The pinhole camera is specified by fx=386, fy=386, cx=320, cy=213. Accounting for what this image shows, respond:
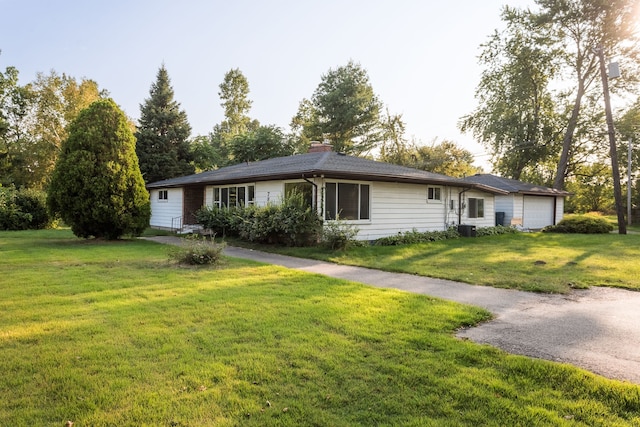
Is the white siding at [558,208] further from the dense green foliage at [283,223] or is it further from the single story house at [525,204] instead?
the dense green foliage at [283,223]

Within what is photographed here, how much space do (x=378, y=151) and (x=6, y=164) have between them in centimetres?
3225

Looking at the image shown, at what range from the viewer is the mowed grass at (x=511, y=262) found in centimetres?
768

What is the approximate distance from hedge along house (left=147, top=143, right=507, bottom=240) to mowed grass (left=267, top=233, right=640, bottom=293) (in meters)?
1.47

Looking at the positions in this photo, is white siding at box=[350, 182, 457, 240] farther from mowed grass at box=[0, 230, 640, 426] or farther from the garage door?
the garage door

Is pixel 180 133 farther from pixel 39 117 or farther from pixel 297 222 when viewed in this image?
pixel 297 222

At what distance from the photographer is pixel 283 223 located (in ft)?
38.9

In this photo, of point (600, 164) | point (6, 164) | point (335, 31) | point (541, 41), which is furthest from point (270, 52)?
point (600, 164)

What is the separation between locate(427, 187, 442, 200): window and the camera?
1586cm

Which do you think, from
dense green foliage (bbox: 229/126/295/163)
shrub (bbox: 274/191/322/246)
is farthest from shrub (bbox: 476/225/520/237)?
dense green foliage (bbox: 229/126/295/163)

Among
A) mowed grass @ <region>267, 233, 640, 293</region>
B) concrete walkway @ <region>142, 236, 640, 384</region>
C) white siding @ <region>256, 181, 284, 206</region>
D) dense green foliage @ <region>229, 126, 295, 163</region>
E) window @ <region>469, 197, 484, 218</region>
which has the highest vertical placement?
dense green foliage @ <region>229, 126, 295, 163</region>

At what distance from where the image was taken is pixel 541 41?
94.2 feet

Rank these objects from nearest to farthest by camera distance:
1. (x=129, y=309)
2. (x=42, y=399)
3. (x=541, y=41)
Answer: (x=42, y=399), (x=129, y=309), (x=541, y=41)

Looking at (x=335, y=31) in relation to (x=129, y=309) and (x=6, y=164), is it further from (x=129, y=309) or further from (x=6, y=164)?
(x=6, y=164)

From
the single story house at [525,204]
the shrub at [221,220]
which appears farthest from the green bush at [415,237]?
the single story house at [525,204]
